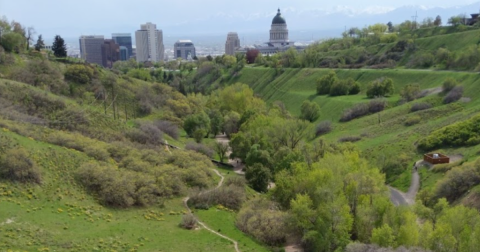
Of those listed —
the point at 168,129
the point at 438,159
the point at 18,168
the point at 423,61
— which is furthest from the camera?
the point at 423,61

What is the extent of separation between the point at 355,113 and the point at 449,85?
14202mm

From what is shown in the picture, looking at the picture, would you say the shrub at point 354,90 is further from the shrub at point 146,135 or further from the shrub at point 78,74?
the shrub at point 78,74

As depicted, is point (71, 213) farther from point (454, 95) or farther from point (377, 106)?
point (377, 106)

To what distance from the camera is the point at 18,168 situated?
28.1m

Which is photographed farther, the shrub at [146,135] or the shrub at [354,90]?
the shrub at [354,90]

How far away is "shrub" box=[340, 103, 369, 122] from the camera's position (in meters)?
69.6

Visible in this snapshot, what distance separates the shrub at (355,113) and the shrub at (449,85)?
11571mm

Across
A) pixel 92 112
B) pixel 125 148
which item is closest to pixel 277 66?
pixel 92 112

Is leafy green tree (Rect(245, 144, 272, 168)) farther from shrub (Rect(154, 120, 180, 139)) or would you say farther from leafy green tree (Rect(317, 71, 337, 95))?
leafy green tree (Rect(317, 71, 337, 95))

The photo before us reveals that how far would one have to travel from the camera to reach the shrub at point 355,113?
69.6 meters

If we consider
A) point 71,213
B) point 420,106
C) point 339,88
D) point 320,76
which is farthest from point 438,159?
Answer: point 320,76

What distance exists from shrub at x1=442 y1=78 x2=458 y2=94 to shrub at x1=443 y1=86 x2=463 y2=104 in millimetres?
1768

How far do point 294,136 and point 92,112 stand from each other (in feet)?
74.1

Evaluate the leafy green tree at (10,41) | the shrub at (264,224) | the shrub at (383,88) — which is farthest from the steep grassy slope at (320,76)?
the leafy green tree at (10,41)
